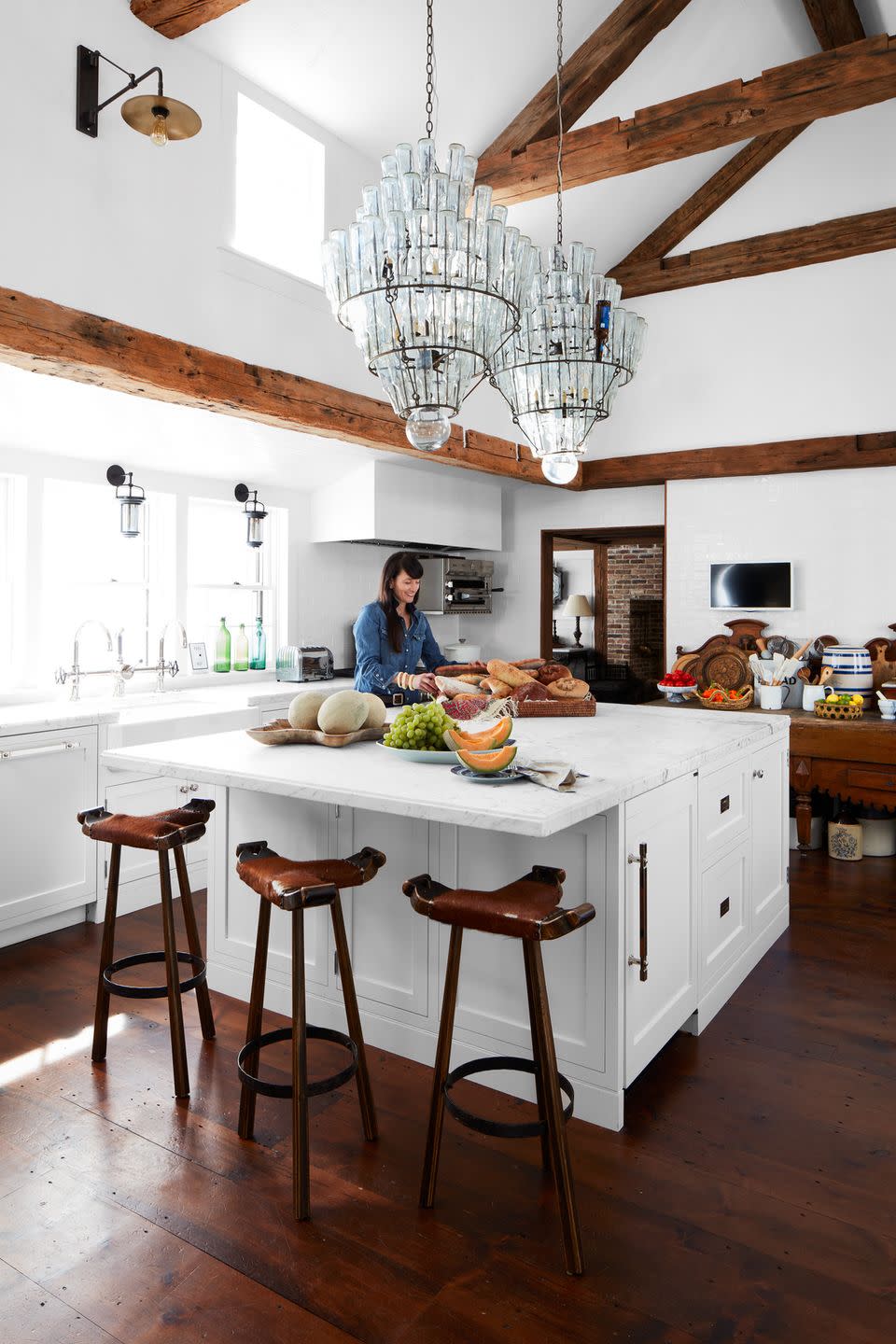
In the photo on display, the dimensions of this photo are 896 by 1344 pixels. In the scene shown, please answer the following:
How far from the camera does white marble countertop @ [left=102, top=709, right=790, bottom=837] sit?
1.93 meters

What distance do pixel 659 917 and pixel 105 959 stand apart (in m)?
1.59

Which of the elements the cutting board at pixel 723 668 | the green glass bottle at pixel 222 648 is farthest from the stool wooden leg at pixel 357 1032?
the cutting board at pixel 723 668

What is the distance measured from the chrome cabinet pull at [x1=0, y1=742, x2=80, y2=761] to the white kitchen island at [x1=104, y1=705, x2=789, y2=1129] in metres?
1.08

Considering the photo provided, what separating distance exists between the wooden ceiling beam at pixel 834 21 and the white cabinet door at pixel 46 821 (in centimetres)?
537

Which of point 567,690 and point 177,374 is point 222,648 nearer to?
point 177,374

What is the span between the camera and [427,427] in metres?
2.22

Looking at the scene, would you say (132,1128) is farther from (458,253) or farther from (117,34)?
(117,34)

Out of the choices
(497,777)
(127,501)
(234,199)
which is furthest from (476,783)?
(127,501)

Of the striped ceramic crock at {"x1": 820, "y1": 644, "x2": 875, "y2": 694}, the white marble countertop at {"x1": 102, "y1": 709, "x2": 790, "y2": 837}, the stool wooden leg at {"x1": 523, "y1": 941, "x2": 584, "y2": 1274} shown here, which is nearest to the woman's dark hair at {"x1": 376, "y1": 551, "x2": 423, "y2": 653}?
the white marble countertop at {"x1": 102, "y1": 709, "x2": 790, "y2": 837}

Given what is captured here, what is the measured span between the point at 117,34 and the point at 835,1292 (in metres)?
4.37

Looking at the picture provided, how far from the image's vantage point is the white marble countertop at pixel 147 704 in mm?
3633

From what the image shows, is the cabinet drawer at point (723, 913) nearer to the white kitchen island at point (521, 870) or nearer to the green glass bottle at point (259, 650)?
the white kitchen island at point (521, 870)

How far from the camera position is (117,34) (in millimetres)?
3297

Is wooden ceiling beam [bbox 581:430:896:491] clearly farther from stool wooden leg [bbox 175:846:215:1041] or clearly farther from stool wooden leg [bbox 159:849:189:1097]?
stool wooden leg [bbox 159:849:189:1097]
